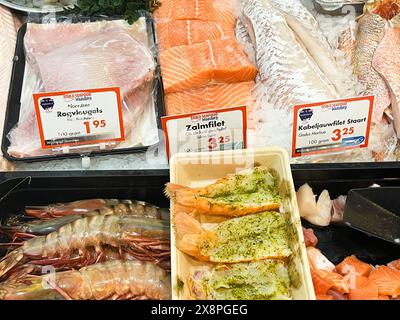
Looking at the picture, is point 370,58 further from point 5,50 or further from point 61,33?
point 5,50

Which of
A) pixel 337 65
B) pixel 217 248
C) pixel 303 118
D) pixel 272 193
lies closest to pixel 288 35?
pixel 337 65

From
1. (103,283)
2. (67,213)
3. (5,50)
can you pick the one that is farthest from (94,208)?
(5,50)

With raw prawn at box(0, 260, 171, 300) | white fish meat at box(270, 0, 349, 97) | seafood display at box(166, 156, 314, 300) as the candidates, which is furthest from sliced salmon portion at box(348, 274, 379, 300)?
white fish meat at box(270, 0, 349, 97)

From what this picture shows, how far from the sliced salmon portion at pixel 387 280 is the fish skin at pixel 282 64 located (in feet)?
2.72

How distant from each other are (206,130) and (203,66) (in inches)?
22.7

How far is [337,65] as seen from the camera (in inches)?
112

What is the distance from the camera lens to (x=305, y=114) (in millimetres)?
2285

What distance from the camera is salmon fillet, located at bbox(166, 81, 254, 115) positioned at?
2.74 m

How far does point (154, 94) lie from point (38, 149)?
0.66 m

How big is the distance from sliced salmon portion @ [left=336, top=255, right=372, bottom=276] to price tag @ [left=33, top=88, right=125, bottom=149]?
1.13m

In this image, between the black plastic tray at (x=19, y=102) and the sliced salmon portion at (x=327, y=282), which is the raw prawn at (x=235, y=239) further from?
the black plastic tray at (x=19, y=102)

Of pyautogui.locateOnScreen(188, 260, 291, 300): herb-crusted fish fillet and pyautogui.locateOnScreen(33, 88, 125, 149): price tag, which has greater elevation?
pyautogui.locateOnScreen(33, 88, 125, 149): price tag

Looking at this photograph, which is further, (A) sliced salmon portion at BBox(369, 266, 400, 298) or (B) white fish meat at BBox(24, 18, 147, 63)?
(B) white fish meat at BBox(24, 18, 147, 63)

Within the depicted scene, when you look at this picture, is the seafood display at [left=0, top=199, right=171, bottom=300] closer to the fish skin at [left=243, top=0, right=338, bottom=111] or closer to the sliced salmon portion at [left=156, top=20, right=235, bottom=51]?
the fish skin at [left=243, top=0, right=338, bottom=111]
